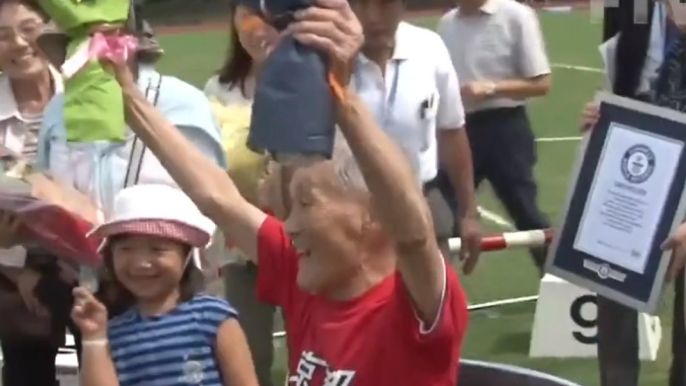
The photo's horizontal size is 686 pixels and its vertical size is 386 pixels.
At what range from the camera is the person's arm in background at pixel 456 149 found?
173 inches

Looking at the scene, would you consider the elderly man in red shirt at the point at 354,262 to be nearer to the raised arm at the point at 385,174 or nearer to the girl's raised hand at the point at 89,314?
the raised arm at the point at 385,174

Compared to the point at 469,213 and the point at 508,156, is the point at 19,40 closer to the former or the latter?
the point at 469,213

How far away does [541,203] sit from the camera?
877 cm

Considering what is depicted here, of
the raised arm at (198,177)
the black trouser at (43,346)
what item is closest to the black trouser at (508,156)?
the black trouser at (43,346)

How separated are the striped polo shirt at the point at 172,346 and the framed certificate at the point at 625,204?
1.62 m

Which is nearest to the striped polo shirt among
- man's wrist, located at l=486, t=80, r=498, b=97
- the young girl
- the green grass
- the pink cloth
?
the young girl

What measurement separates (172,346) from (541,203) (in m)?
5.57

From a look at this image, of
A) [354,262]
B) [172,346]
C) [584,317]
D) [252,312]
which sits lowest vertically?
[584,317]

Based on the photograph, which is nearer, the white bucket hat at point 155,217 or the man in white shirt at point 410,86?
the white bucket hat at point 155,217

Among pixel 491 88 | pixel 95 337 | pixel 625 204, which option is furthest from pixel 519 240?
pixel 95 337

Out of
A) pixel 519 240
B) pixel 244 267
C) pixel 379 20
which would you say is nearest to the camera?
pixel 379 20

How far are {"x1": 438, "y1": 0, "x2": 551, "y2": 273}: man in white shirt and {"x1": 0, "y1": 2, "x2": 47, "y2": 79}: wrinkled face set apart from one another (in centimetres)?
208

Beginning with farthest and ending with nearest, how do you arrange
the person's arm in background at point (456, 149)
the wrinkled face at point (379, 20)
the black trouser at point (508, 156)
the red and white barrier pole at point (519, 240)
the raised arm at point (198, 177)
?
the black trouser at point (508, 156) → the red and white barrier pole at point (519, 240) → the person's arm in background at point (456, 149) → the wrinkled face at point (379, 20) → the raised arm at point (198, 177)

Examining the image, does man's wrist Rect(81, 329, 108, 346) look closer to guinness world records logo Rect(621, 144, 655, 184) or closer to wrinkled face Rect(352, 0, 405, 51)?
wrinkled face Rect(352, 0, 405, 51)
